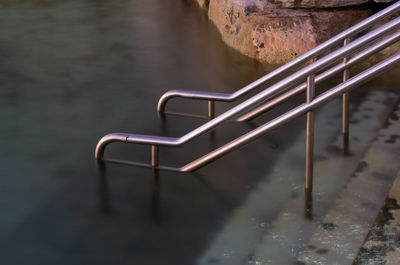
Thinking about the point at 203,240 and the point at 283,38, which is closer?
the point at 203,240

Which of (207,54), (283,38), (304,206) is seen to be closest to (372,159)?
(304,206)

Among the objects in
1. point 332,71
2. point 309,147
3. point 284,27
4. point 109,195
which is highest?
point 332,71

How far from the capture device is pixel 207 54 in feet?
18.1

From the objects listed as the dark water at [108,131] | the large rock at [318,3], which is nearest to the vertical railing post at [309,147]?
the dark water at [108,131]

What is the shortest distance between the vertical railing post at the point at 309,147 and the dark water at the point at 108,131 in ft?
0.90

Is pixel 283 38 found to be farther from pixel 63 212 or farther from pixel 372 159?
pixel 63 212

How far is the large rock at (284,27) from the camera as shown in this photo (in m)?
5.04

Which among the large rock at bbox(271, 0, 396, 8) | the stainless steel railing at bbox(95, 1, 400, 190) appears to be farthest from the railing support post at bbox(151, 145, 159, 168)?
the large rock at bbox(271, 0, 396, 8)

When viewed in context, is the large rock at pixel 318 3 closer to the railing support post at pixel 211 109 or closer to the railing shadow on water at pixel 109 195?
the railing support post at pixel 211 109

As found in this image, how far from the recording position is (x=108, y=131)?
4043mm

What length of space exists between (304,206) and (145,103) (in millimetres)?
1681

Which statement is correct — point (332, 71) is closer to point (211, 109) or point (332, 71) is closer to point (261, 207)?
point (261, 207)

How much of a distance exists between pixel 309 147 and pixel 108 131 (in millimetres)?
1366

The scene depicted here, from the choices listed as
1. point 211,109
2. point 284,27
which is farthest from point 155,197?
point 284,27
